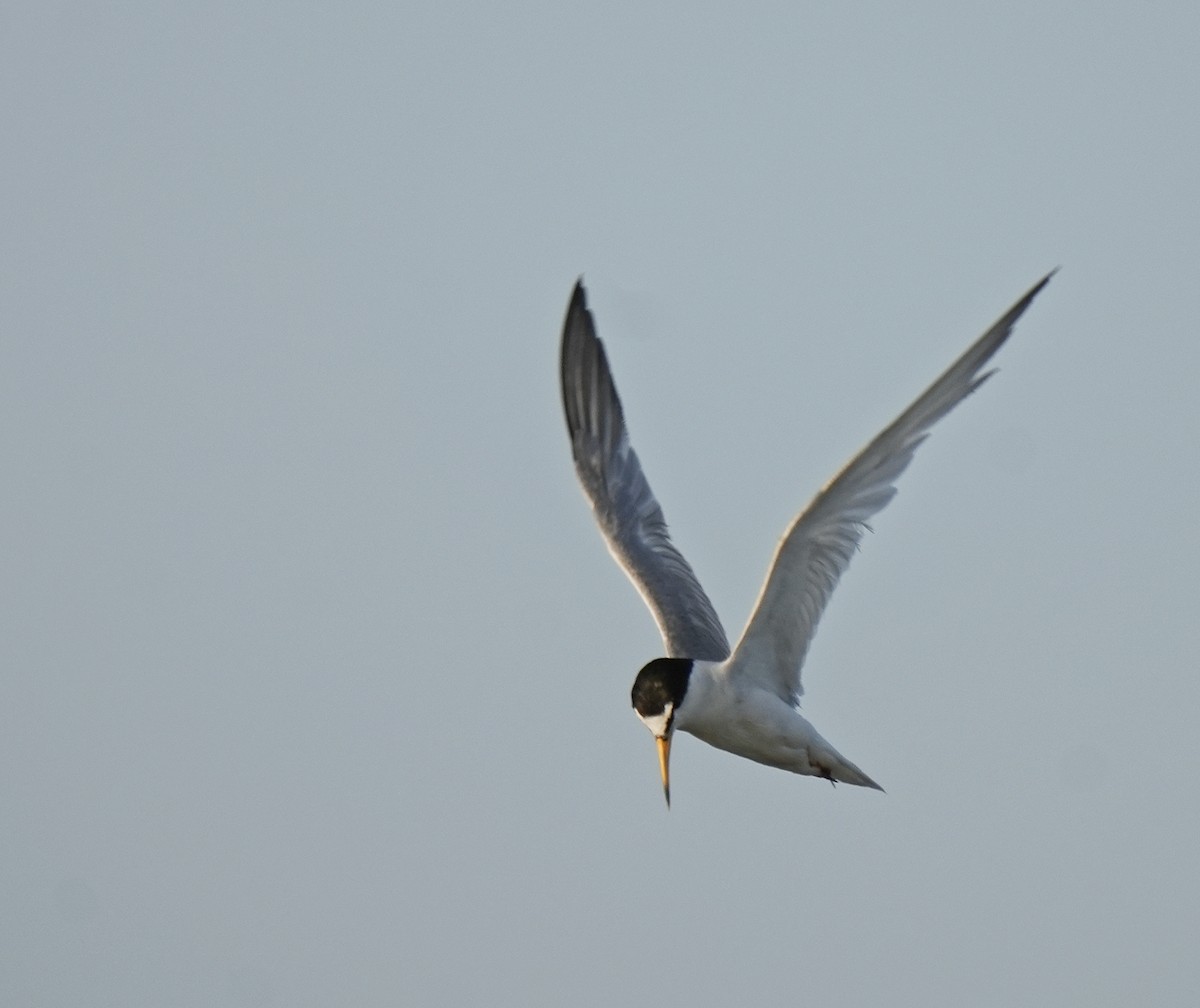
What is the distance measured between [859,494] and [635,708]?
1.81 meters

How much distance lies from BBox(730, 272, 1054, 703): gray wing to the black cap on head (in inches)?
17.9

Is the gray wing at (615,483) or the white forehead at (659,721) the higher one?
the gray wing at (615,483)

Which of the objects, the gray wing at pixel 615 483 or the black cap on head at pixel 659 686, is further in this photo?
the gray wing at pixel 615 483

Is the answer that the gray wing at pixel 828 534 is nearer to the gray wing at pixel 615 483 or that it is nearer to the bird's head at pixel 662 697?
the bird's head at pixel 662 697

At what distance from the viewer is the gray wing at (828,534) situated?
33.9 ft

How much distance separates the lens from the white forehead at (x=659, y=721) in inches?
449

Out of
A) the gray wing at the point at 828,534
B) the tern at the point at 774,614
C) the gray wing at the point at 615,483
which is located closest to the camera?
the gray wing at the point at 828,534

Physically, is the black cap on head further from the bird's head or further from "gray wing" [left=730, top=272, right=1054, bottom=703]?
"gray wing" [left=730, top=272, right=1054, bottom=703]

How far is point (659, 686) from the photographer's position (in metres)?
11.4

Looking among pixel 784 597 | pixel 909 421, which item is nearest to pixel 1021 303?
pixel 909 421

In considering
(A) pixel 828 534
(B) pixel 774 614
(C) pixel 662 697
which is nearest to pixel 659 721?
(C) pixel 662 697

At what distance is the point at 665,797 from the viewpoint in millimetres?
11164

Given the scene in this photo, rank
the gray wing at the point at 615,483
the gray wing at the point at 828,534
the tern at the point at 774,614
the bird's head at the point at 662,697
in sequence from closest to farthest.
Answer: the gray wing at the point at 828,534
the tern at the point at 774,614
the bird's head at the point at 662,697
the gray wing at the point at 615,483

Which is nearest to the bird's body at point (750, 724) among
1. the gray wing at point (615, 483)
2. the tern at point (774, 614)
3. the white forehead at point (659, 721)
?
the tern at point (774, 614)
